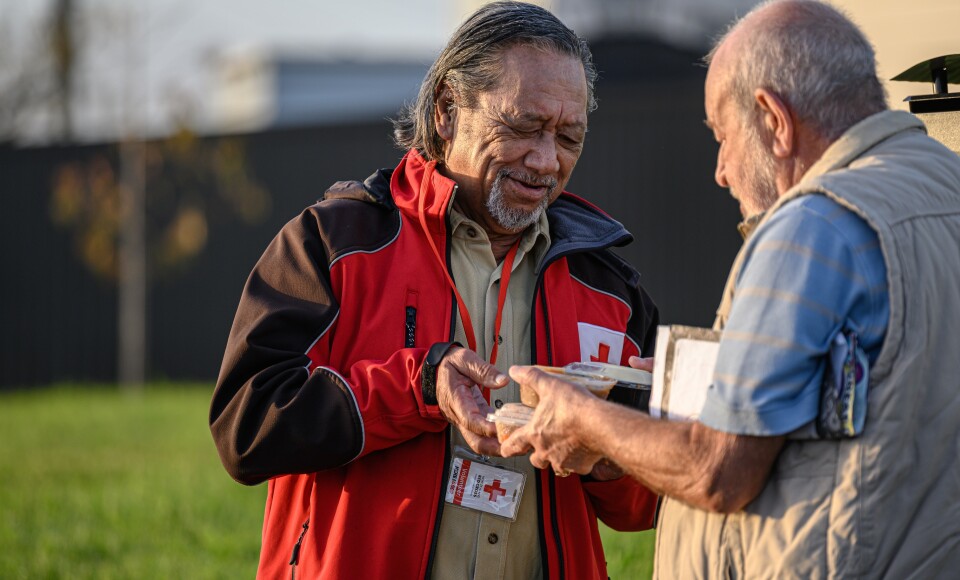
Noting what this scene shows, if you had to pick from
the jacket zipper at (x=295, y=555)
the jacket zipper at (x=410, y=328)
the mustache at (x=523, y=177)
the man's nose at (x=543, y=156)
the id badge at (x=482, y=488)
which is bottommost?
the jacket zipper at (x=295, y=555)

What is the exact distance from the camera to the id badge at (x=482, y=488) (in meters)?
3.06

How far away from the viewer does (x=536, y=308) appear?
325cm

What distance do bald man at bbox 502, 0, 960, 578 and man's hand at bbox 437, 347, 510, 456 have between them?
598 millimetres

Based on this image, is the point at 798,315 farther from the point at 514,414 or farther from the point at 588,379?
the point at 514,414

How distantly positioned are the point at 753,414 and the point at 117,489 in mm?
6391

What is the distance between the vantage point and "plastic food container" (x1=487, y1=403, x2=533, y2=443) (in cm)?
268

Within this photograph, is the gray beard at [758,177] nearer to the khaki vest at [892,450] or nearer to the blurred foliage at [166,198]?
the khaki vest at [892,450]

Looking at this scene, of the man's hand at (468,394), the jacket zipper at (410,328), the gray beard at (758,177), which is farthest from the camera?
the jacket zipper at (410,328)

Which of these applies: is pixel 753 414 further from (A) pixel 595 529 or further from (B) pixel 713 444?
(A) pixel 595 529

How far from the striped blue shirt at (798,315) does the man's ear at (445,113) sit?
1.55m

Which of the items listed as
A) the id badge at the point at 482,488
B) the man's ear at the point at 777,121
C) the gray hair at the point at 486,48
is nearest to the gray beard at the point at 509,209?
the gray hair at the point at 486,48

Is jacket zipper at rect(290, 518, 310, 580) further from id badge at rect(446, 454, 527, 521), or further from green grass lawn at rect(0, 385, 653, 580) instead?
green grass lawn at rect(0, 385, 653, 580)

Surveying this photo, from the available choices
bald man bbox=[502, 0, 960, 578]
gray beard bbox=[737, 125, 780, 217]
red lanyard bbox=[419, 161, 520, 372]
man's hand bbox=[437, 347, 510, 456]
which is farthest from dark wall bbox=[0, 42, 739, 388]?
bald man bbox=[502, 0, 960, 578]

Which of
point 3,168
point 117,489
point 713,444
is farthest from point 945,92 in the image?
point 3,168
